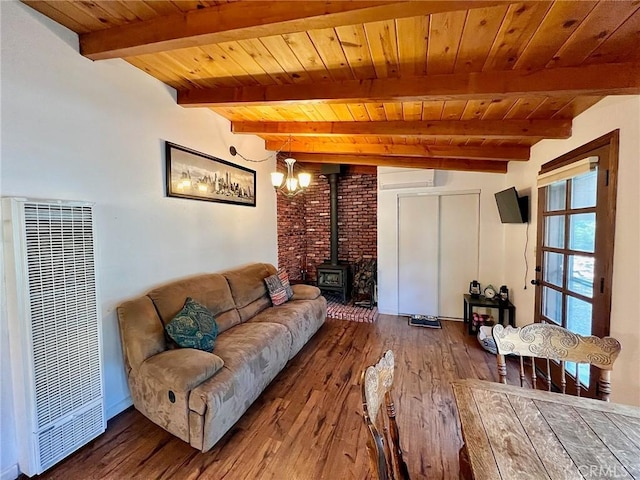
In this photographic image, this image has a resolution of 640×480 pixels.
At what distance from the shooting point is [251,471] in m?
1.67

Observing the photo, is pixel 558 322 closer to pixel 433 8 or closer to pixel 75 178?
pixel 433 8

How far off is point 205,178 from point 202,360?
6.51 ft

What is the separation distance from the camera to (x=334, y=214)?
17.6 feet

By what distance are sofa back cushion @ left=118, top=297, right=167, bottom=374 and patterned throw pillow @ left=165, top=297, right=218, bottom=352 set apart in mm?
97

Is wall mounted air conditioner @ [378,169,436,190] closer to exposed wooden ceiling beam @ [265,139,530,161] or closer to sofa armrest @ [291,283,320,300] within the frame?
exposed wooden ceiling beam @ [265,139,530,161]

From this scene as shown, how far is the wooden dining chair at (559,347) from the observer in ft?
4.45

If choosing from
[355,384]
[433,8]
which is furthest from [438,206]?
[433,8]

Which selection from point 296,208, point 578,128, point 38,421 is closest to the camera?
point 38,421

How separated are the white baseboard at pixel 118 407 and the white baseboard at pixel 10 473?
50 cm

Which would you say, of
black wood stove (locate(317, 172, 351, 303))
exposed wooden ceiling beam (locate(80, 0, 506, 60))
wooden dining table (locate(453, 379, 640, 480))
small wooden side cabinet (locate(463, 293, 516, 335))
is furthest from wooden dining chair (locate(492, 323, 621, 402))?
black wood stove (locate(317, 172, 351, 303))

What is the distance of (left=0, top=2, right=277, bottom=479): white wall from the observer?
5.31 ft

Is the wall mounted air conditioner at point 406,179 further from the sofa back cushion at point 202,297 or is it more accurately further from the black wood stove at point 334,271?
the sofa back cushion at point 202,297

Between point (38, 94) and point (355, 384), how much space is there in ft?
10.6

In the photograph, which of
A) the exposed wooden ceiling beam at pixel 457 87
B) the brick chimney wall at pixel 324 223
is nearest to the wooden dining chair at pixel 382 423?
the exposed wooden ceiling beam at pixel 457 87
